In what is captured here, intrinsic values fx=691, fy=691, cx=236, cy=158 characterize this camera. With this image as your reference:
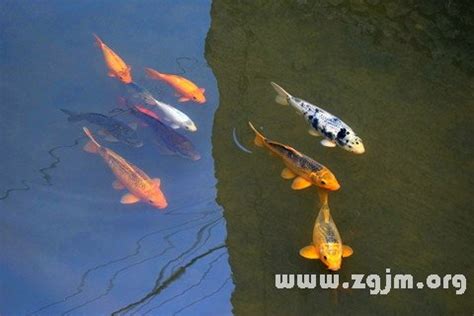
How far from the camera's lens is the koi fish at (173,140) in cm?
407

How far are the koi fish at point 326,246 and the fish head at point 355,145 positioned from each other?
508 millimetres

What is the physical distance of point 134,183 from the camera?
379cm

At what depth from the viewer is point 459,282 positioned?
3.62 meters

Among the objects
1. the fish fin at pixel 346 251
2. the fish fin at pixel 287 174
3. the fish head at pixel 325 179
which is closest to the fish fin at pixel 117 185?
the fish fin at pixel 287 174

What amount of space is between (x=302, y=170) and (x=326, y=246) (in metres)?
0.56

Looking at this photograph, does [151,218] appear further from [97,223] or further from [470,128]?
[470,128]

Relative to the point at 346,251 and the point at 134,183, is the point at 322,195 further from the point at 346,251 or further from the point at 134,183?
the point at 134,183

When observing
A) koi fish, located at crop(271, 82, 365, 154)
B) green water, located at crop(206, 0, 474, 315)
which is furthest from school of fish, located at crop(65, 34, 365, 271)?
green water, located at crop(206, 0, 474, 315)

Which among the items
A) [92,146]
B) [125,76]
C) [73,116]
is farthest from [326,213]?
[73,116]

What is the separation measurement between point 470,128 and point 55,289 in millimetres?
2730

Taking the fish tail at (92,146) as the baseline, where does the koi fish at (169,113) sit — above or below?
above

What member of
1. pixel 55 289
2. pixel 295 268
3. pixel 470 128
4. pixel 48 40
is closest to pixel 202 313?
pixel 295 268

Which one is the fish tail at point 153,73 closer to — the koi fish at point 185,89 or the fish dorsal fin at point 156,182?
the koi fish at point 185,89

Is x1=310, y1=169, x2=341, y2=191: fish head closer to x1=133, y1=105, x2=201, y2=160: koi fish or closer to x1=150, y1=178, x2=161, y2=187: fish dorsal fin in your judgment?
x1=133, y1=105, x2=201, y2=160: koi fish
